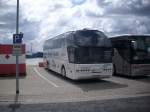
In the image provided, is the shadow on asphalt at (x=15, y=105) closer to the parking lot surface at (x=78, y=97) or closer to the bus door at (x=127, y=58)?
the parking lot surface at (x=78, y=97)

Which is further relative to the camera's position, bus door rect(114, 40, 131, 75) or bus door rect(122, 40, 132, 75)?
bus door rect(114, 40, 131, 75)

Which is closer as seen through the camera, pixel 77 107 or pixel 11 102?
pixel 77 107

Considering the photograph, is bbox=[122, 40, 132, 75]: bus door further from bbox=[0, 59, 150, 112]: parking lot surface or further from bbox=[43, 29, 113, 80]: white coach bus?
bbox=[0, 59, 150, 112]: parking lot surface

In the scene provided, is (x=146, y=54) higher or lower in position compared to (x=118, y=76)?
higher

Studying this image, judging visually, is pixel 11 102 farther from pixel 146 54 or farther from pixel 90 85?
pixel 146 54

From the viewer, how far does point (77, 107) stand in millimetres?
13703

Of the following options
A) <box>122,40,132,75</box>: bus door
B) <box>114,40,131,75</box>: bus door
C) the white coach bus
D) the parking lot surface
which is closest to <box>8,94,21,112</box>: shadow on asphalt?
the parking lot surface

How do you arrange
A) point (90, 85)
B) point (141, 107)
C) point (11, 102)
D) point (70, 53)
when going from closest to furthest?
point (141, 107)
point (11, 102)
point (90, 85)
point (70, 53)

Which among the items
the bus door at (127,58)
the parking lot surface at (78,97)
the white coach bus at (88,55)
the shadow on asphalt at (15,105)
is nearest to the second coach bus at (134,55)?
the bus door at (127,58)

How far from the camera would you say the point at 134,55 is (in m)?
24.5

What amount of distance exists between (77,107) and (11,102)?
333 cm

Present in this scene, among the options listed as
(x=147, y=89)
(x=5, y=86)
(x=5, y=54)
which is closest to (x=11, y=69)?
(x=5, y=54)

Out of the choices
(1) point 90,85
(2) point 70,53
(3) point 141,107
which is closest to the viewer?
(3) point 141,107

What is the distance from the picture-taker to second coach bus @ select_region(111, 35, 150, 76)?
24.4 meters
